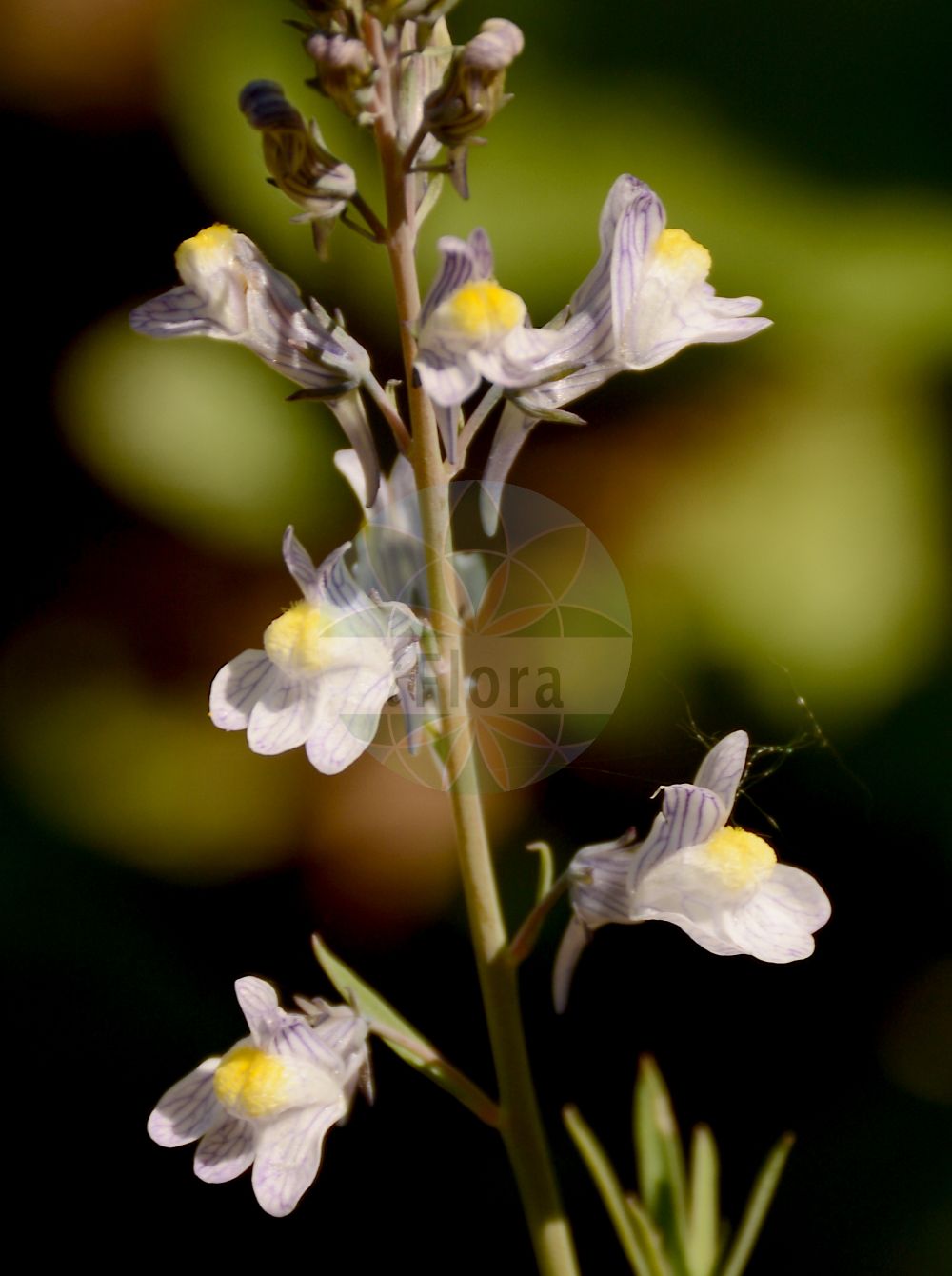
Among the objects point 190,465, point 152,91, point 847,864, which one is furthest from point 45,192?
point 847,864

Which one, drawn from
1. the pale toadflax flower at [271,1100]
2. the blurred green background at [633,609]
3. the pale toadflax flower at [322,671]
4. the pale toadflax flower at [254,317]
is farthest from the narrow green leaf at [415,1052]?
the blurred green background at [633,609]

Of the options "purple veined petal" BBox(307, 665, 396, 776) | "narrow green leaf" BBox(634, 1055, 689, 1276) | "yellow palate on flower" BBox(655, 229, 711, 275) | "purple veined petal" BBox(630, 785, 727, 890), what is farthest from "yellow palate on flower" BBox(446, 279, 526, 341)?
"narrow green leaf" BBox(634, 1055, 689, 1276)

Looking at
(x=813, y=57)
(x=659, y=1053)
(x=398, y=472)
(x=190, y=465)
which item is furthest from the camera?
(x=813, y=57)

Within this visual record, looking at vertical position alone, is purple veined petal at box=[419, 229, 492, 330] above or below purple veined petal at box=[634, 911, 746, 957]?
above

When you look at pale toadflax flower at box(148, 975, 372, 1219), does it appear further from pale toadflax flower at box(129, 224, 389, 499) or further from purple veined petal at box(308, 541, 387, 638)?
pale toadflax flower at box(129, 224, 389, 499)

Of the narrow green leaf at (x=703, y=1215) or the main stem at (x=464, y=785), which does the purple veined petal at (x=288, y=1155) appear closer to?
the main stem at (x=464, y=785)

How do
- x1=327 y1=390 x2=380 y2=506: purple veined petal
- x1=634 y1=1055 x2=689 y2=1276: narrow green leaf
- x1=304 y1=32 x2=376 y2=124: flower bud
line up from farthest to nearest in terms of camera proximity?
x1=634 y1=1055 x2=689 y2=1276: narrow green leaf, x1=327 y1=390 x2=380 y2=506: purple veined petal, x1=304 y1=32 x2=376 y2=124: flower bud

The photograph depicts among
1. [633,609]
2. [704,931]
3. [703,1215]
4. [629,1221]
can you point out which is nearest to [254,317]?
[704,931]

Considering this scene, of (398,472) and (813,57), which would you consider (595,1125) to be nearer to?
(398,472)
